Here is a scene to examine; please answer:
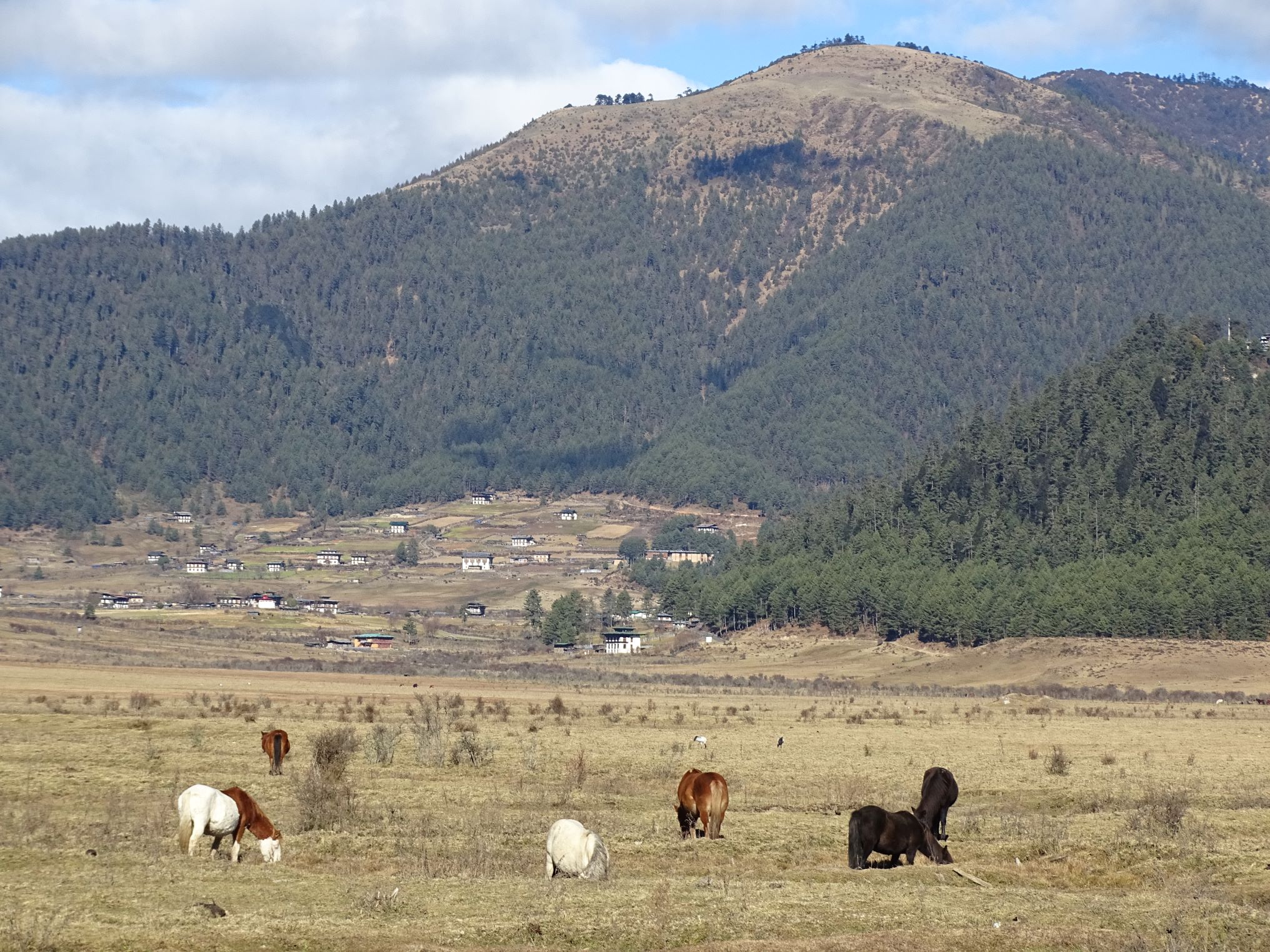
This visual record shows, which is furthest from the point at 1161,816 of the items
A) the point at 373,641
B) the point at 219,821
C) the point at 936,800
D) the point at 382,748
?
the point at 373,641

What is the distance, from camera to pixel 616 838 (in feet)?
104

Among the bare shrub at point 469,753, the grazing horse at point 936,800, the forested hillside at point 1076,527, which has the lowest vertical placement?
the bare shrub at point 469,753

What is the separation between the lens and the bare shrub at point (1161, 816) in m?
32.6

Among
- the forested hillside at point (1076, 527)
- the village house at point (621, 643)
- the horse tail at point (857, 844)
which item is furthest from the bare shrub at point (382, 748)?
the village house at point (621, 643)

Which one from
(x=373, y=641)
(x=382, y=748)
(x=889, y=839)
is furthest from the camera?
(x=373, y=641)

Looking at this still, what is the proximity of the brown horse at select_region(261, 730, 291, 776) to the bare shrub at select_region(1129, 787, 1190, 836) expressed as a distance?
20.2 m

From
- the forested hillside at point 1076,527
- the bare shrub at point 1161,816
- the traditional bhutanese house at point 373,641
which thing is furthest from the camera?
the traditional bhutanese house at point 373,641

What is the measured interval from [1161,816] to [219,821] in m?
17.5

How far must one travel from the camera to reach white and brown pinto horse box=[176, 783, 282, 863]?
2875 centimetres

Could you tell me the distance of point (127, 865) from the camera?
27422 millimetres

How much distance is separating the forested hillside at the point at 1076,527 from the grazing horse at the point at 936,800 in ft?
333

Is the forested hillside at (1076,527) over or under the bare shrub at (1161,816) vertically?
over

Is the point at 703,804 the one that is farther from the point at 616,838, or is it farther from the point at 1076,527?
the point at 1076,527

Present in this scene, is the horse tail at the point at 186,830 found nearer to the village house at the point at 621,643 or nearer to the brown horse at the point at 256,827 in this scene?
the brown horse at the point at 256,827
